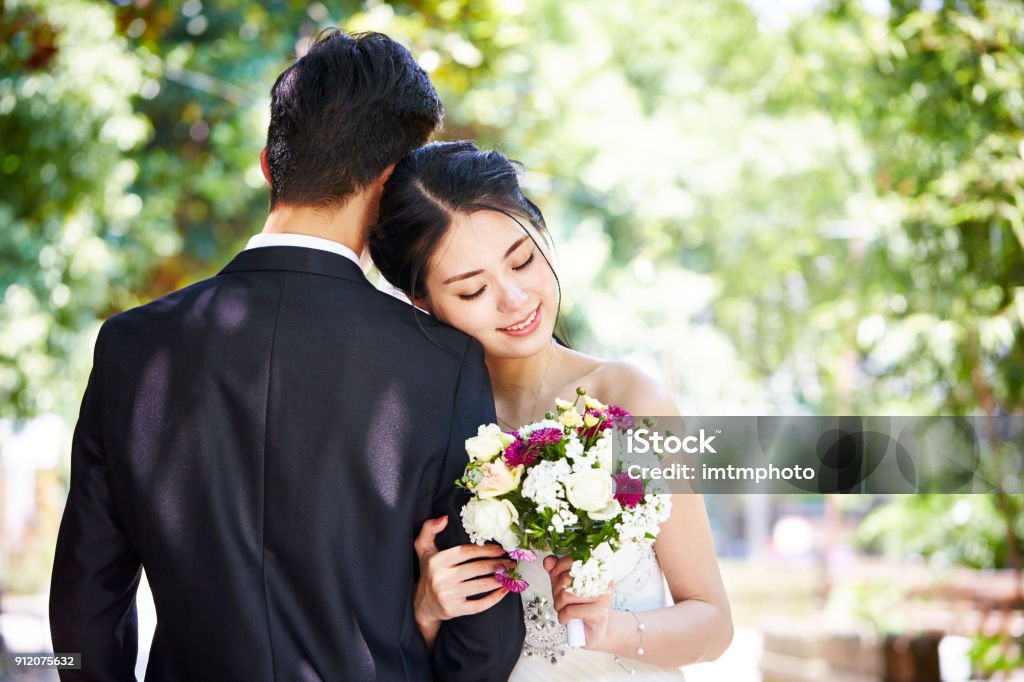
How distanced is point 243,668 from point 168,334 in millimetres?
621

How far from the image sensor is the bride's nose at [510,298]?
8.02 feet

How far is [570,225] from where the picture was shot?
10.9m

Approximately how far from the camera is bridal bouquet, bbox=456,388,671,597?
1951 mm

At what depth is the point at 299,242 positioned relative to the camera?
2031 millimetres

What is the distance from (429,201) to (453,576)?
90 centimetres

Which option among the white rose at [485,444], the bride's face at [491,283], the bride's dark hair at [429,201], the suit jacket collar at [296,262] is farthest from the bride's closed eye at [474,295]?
the white rose at [485,444]

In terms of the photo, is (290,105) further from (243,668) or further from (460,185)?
(243,668)

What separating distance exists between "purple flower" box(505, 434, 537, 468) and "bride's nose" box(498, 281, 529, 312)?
1.56ft

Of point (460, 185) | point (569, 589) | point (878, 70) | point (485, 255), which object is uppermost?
point (878, 70)

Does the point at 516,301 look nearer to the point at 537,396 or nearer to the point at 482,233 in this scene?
the point at 482,233

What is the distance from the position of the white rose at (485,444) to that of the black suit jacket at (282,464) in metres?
0.09

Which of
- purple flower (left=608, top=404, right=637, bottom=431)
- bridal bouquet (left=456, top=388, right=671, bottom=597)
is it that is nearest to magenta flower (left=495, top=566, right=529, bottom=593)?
bridal bouquet (left=456, top=388, right=671, bottom=597)

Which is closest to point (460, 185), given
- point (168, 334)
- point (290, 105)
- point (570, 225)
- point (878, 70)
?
point (290, 105)

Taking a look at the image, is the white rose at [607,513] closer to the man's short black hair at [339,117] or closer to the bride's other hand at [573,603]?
the bride's other hand at [573,603]
